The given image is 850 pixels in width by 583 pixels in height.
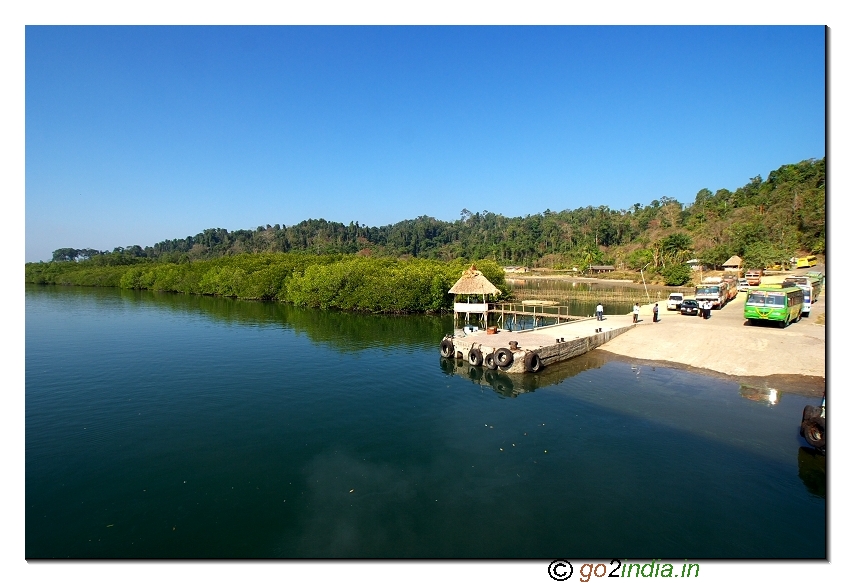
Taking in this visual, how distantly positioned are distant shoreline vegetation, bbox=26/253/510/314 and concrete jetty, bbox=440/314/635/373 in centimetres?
2333

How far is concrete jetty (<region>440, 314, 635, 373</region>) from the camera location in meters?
26.8

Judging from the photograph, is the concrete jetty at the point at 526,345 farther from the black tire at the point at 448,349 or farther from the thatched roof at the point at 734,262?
the thatched roof at the point at 734,262

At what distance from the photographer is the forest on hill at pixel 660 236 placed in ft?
253

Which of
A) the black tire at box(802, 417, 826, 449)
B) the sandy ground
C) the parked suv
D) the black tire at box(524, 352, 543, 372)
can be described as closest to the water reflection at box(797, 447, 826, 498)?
the black tire at box(802, 417, 826, 449)

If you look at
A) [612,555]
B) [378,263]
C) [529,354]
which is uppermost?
[378,263]

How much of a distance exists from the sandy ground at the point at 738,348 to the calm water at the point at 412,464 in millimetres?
2216

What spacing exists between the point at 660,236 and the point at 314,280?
310 feet

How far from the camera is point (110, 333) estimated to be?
41.2m

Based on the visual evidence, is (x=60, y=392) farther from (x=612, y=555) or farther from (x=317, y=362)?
(x=612, y=555)

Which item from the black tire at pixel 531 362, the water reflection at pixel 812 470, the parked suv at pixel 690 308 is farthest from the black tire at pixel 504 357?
the parked suv at pixel 690 308

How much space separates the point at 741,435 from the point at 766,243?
75.9m

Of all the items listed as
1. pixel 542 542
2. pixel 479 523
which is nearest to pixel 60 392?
pixel 479 523

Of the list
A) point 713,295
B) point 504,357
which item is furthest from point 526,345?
point 713,295

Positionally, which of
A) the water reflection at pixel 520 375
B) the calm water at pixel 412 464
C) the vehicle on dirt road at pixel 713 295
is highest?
the vehicle on dirt road at pixel 713 295
